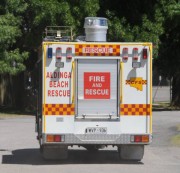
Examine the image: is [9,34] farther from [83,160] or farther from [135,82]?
[135,82]

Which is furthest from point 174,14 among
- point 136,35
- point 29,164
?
point 29,164

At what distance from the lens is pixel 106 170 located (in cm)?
1349

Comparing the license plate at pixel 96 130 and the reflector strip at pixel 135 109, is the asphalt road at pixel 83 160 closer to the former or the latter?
the license plate at pixel 96 130

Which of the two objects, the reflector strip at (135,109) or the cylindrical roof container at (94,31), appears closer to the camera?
the reflector strip at (135,109)

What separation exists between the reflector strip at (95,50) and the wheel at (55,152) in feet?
7.16

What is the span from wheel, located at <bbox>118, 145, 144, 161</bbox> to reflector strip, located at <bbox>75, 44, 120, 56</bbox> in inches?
85.6

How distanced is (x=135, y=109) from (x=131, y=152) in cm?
121

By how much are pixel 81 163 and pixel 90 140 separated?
0.87 metres

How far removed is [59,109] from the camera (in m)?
14.2

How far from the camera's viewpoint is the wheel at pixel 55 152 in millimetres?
14750

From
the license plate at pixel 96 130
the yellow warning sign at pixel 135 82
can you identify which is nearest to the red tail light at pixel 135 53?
the yellow warning sign at pixel 135 82

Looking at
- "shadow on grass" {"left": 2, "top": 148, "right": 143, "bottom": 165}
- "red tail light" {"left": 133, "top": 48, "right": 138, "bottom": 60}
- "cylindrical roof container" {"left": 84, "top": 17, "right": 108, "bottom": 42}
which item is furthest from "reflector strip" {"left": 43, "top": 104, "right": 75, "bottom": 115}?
"cylindrical roof container" {"left": 84, "top": 17, "right": 108, "bottom": 42}

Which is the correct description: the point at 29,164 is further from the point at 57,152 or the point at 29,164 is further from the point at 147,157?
the point at 147,157

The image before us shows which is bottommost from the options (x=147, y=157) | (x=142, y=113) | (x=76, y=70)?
(x=147, y=157)
